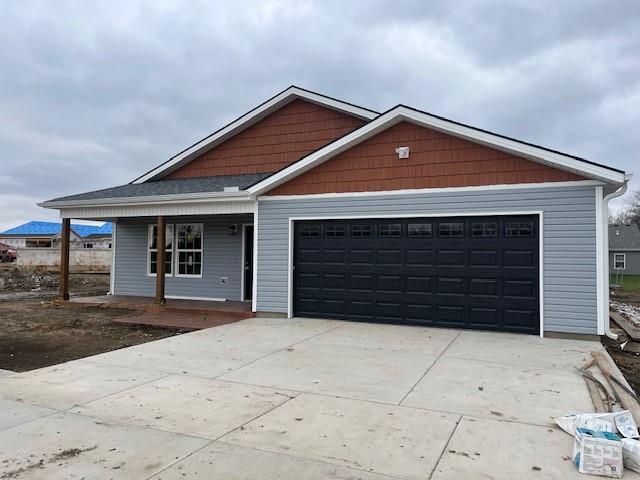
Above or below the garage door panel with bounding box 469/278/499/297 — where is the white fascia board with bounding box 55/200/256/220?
above

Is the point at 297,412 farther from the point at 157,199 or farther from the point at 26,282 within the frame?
the point at 26,282

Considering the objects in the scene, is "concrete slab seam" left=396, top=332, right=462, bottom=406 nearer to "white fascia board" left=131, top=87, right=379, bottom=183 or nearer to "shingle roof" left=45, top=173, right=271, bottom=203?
"shingle roof" left=45, top=173, right=271, bottom=203

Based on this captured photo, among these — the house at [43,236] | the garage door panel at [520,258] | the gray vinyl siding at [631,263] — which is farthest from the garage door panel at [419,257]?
the house at [43,236]

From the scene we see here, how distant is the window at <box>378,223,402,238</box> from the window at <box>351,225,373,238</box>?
230 mm

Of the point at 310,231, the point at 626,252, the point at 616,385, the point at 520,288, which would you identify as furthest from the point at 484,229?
the point at 626,252

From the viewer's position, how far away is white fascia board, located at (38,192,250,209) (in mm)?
10773

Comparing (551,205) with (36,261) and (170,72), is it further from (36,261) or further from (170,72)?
(36,261)

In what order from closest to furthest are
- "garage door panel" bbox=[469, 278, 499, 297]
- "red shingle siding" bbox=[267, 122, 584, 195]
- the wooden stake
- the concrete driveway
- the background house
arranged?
the concrete driveway < the wooden stake < "red shingle siding" bbox=[267, 122, 584, 195] < "garage door panel" bbox=[469, 278, 499, 297] < the background house

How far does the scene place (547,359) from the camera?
6.71 metres

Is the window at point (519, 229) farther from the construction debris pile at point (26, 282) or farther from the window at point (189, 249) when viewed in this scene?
the construction debris pile at point (26, 282)

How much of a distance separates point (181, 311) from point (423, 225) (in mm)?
6507

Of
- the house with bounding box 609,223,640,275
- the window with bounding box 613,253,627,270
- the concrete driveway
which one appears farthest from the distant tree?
the concrete driveway

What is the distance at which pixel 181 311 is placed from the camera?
11.7 meters

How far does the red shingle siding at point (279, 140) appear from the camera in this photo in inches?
533
